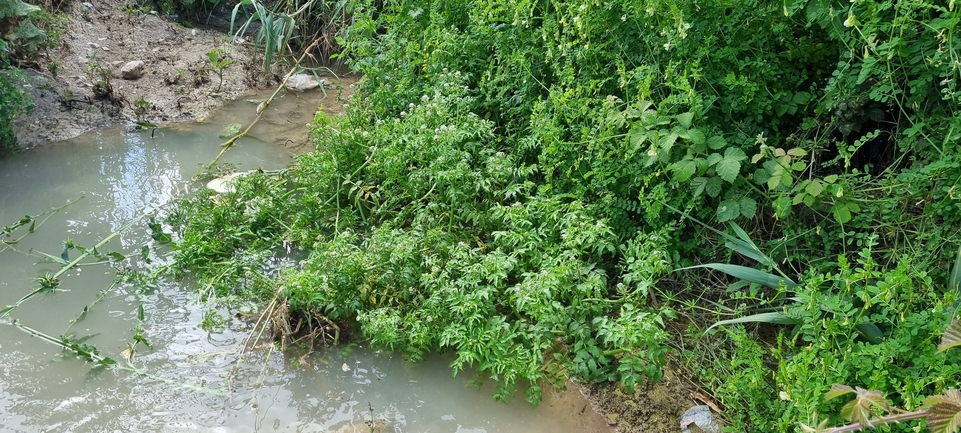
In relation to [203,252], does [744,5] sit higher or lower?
higher

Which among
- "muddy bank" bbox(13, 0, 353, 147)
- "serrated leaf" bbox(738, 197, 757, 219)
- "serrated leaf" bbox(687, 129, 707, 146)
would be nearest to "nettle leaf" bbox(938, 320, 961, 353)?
"serrated leaf" bbox(738, 197, 757, 219)

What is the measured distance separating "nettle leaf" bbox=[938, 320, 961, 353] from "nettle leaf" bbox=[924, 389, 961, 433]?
0.48ft

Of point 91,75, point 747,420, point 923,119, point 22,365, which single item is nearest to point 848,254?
point 923,119

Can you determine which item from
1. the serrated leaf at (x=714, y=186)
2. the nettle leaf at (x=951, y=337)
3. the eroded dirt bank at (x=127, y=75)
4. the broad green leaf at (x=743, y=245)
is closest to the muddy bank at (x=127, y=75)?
the eroded dirt bank at (x=127, y=75)

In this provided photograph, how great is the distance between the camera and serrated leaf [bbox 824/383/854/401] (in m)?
1.92

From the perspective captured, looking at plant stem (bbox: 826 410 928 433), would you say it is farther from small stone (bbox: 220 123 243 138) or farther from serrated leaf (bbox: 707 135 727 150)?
small stone (bbox: 220 123 243 138)

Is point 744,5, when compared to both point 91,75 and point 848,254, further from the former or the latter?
point 91,75

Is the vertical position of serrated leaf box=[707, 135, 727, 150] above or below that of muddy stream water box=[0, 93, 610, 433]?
above

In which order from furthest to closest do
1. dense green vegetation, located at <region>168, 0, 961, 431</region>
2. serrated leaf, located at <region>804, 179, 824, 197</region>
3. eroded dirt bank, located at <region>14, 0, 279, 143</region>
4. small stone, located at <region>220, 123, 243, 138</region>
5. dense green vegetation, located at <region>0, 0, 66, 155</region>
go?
1. small stone, located at <region>220, 123, 243, 138</region>
2. eroded dirt bank, located at <region>14, 0, 279, 143</region>
3. dense green vegetation, located at <region>0, 0, 66, 155</region>
4. serrated leaf, located at <region>804, 179, 824, 197</region>
5. dense green vegetation, located at <region>168, 0, 961, 431</region>

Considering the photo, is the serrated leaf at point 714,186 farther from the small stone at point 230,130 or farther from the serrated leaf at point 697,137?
the small stone at point 230,130

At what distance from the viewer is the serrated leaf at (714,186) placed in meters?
2.71

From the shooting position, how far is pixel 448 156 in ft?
11.3

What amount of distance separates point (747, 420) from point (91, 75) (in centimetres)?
605

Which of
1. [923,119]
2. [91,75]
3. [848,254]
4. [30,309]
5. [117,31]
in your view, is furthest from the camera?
[117,31]
